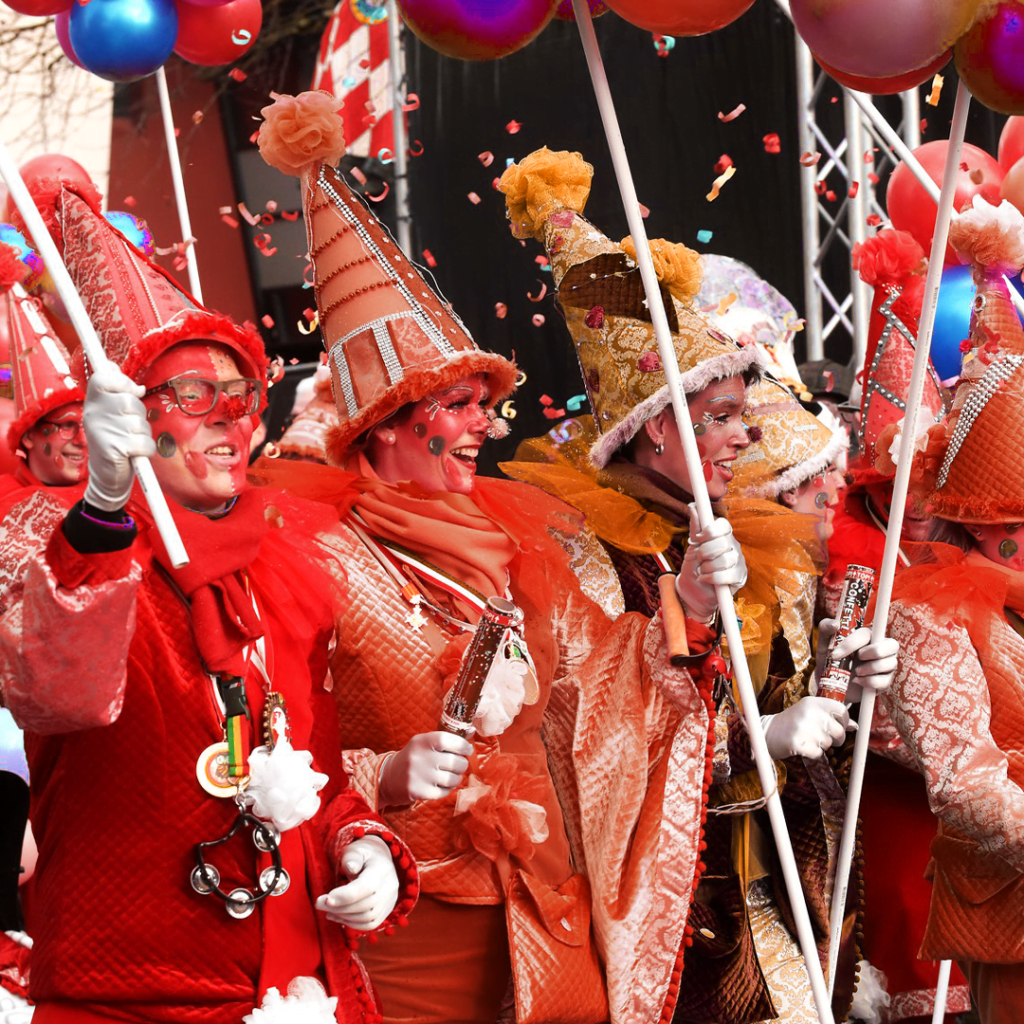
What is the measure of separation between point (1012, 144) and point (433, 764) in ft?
11.2

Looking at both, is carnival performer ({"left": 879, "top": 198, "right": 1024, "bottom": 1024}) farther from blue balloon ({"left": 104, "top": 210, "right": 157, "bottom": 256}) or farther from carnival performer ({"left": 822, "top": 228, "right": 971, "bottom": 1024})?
blue balloon ({"left": 104, "top": 210, "right": 157, "bottom": 256})

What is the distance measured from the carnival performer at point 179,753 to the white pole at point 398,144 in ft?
13.0

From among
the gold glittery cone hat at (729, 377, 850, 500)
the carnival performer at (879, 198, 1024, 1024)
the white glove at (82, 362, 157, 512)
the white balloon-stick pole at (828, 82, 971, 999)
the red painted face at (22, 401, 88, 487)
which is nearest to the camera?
the white glove at (82, 362, 157, 512)

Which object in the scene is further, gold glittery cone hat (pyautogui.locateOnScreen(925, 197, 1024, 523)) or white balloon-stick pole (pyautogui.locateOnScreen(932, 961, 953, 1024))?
white balloon-stick pole (pyautogui.locateOnScreen(932, 961, 953, 1024))

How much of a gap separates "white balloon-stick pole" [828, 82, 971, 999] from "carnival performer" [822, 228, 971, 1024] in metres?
0.97

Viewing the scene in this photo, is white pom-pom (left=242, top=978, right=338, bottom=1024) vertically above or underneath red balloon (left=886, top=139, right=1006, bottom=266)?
underneath

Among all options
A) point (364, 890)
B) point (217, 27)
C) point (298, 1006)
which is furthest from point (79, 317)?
point (217, 27)

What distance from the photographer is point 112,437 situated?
2.07 meters

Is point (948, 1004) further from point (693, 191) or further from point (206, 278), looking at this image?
point (206, 278)

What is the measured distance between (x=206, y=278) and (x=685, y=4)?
578 centimetres

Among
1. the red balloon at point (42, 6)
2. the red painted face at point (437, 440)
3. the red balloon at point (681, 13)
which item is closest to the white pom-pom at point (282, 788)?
the red painted face at point (437, 440)

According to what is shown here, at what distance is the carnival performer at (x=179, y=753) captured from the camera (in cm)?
217

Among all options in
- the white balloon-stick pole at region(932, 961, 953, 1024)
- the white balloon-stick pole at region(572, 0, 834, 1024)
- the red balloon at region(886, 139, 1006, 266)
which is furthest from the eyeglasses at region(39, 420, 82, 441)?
the red balloon at region(886, 139, 1006, 266)

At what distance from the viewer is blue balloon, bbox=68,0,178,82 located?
3.58m
